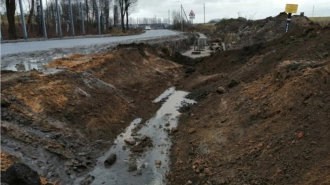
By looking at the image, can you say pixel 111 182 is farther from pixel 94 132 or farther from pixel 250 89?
pixel 250 89

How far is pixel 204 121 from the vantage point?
8.20 meters

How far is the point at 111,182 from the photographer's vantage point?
562 cm

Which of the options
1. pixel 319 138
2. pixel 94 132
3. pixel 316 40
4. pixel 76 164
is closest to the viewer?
pixel 319 138

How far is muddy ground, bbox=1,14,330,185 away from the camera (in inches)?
203

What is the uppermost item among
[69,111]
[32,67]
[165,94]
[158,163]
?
[32,67]

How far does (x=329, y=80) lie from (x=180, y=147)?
3623 millimetres

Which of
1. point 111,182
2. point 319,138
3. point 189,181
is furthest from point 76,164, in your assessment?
point 319,138

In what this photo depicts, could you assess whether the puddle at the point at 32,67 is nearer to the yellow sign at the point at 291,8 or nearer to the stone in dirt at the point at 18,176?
the stone in dirt at the point at 18,176

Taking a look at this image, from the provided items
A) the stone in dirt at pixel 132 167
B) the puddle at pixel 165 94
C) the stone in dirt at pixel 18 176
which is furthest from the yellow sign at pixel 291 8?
the stone in dirt at pixel 18 176

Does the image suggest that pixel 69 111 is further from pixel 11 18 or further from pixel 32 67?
pixel 11 18

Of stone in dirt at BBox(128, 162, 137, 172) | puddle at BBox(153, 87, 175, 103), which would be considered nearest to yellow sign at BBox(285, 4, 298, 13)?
puddle at BBox(153, 87, 175, 103)

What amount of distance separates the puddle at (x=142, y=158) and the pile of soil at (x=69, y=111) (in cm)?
28

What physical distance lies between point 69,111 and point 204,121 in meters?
3.69

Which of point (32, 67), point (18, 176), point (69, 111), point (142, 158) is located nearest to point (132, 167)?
point (142, 158)
